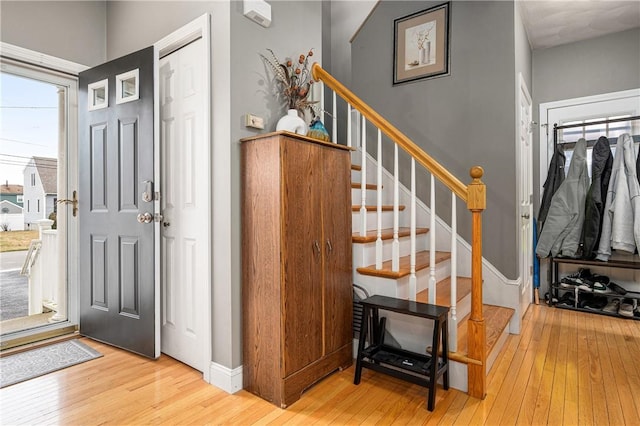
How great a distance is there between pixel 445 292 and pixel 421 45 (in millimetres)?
2262

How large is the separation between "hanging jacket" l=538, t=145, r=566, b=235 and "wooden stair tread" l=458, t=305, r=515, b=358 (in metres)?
1.33

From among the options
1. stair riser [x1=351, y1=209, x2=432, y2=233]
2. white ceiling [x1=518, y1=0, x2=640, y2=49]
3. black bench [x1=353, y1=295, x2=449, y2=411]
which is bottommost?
black bench [x1=353, y1=295, x2=449, y2=411]

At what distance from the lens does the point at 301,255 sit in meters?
1.93

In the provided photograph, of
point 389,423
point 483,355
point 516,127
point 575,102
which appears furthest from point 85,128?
point 575,102

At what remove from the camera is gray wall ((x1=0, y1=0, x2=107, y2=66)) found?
2400 millimetres

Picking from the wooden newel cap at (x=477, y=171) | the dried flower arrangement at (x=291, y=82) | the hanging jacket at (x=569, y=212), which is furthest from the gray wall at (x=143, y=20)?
the hanging jacket at (x=569, y=212)

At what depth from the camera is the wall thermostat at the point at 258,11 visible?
1.96 metres

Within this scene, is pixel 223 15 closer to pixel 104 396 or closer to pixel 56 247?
pixel 104 396

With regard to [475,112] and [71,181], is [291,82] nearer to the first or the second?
[475,112]

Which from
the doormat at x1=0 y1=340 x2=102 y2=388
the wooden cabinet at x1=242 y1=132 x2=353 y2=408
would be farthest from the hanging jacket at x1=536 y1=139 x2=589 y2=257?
the doormat at x1=0 y1=340 x2=102 y2=388

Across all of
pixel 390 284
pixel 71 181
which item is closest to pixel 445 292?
pixel 390 284

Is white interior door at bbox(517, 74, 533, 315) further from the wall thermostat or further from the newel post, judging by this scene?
the wall thermostat

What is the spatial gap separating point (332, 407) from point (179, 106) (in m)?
1.99

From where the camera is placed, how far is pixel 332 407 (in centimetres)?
182
